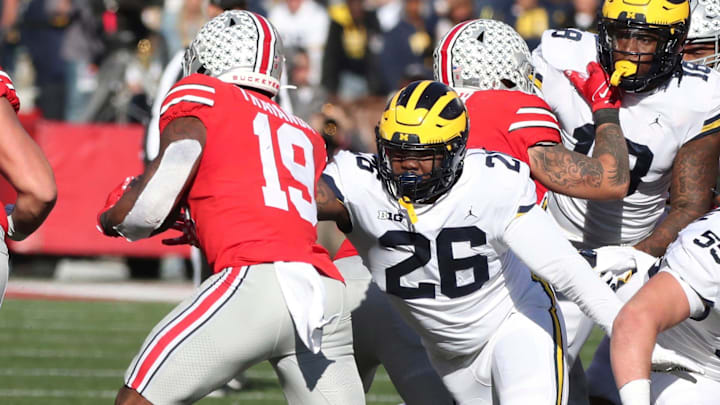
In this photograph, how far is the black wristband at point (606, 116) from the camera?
4.72 metres

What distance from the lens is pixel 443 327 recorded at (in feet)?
14.0

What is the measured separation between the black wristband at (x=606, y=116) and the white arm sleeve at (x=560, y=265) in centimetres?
86

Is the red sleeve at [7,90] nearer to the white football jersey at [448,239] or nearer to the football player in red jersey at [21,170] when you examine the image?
the football player in red jersey at [21,170]

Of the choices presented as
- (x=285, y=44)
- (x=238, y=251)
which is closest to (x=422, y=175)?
(x=238, y=251)

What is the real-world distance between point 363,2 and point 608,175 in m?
9.58

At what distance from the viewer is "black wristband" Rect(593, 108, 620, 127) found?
4.72m

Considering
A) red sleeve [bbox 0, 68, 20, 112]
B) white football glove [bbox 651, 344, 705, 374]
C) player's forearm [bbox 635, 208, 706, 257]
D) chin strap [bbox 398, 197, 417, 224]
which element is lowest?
player's forearm [bbox 635, 208, 706, 257]

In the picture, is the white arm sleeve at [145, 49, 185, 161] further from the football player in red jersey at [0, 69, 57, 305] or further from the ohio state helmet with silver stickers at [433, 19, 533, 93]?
the football player in red jersey at [0, 69, 57, 305]

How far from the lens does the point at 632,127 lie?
16.6 ft

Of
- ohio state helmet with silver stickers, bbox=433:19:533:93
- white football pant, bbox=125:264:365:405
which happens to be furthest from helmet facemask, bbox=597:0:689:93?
white football pant, bbox=125:264:365:405

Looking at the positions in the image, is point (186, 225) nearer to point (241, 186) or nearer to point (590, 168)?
point (241, 186)

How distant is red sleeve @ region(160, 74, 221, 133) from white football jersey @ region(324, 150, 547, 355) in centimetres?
57

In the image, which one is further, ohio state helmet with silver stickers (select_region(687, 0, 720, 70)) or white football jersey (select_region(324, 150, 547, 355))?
ohio state helmet with silver stickers (select_region(687, 0, 720, 70))

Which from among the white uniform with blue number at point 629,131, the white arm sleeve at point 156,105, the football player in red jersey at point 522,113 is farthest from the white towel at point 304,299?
the white arm sleeve at point 156,105
